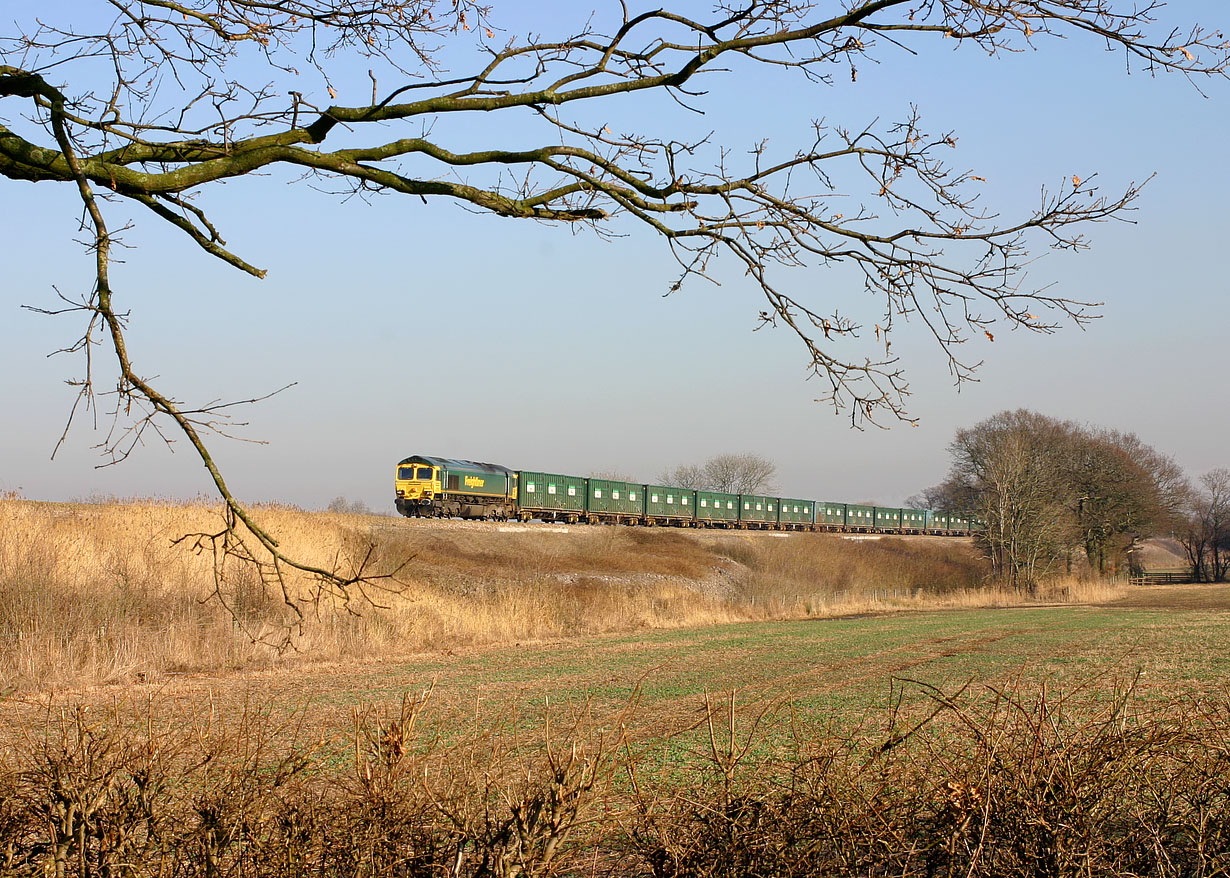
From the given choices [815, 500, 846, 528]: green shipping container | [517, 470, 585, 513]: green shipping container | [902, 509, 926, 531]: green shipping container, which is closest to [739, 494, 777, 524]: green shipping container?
[815, 500, 846, 528]: green shipping container

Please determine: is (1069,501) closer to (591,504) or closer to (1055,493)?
(1055,493)

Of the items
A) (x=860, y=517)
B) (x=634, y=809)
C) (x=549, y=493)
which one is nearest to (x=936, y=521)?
(x=860, y=517)

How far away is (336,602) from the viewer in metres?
15.7

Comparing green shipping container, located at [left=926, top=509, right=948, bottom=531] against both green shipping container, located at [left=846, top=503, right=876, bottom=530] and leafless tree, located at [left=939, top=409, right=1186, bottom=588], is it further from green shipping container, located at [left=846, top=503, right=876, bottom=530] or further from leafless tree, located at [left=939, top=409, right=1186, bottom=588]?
leafless tree, located at [left=939, top=409, right=1186, bottom=588]

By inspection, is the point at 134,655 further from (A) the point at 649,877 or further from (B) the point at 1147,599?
(B) the point at 1147,599

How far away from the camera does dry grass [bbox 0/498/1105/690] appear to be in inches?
554

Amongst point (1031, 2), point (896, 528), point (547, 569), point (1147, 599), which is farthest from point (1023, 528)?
point (1031, 2)

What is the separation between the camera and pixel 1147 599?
45.6m

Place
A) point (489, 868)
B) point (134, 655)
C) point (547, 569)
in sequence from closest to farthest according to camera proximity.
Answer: point (489, 868), point (134, 655), point (547, 569)

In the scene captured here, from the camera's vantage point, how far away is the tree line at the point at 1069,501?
153ft

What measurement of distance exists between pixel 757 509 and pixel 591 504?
18463 mm

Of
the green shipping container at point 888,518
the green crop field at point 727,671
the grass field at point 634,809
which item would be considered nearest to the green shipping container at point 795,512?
the green shipping container at point 888,518

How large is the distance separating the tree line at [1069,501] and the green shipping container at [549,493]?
70.1 feet

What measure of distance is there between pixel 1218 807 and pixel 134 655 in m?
13.7
